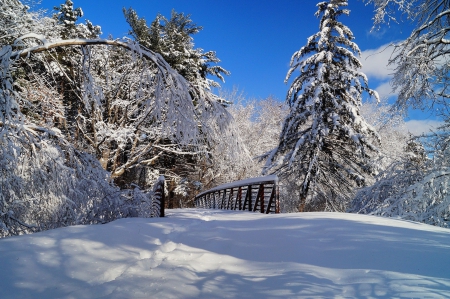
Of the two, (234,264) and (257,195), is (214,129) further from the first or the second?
(257,195)

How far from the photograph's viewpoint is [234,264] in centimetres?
271

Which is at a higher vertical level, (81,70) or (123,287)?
(81,70)

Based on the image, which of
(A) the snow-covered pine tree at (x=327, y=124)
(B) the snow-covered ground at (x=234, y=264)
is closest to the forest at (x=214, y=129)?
(A) the snow-covered pine tree at (x=327, y=124)

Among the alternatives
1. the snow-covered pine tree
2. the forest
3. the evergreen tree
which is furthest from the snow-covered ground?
the evergreen tree

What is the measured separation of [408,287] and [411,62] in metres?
6.34

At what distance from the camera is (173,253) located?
304 cm

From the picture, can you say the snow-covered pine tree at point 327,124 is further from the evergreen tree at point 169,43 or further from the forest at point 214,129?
the evergreen tree at point 169,43

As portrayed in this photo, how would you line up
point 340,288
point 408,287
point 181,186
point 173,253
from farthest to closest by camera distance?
point 181,186 → point 173,253 → point 340,288 → point 408,287

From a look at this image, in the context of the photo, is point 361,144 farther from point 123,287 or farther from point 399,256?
point 123,287

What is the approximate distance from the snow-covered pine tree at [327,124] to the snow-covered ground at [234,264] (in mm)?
8737

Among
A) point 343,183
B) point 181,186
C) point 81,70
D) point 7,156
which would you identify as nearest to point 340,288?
point 7,156

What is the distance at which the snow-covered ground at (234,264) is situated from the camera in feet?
6.62

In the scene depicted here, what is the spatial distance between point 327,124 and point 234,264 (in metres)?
10.8

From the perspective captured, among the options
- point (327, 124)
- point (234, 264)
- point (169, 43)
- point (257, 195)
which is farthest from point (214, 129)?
point (169, 43)
